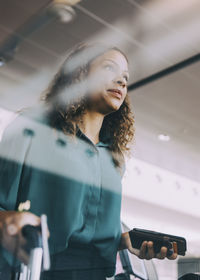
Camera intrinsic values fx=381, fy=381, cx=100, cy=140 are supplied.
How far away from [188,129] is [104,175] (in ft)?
3.43

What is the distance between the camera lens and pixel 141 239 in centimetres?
92

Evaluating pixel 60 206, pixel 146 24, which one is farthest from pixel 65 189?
pixel 146 24

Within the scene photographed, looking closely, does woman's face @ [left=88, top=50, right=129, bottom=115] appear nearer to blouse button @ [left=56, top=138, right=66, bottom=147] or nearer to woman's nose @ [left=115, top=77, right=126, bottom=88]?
woman's nose @ [left=115, top=77, right=126, bottom=88]

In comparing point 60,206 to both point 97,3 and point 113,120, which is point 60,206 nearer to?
point 113,120

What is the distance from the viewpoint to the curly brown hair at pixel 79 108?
1.10m

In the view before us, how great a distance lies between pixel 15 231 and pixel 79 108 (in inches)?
21.1

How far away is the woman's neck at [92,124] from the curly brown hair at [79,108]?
0.01 m

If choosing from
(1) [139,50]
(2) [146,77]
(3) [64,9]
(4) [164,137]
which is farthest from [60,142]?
(2) [146,77]

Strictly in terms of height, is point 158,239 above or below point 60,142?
below

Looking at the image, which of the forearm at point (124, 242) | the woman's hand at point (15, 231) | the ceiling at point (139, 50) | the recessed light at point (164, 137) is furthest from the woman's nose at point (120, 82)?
the recessed light at point (164, 137)

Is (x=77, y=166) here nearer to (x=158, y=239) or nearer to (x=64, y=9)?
(x=158, y=239)

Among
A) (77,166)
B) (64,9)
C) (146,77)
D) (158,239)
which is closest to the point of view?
(158,239)

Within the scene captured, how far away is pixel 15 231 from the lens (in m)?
0.68

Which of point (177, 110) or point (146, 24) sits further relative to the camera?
point (177, 110)
